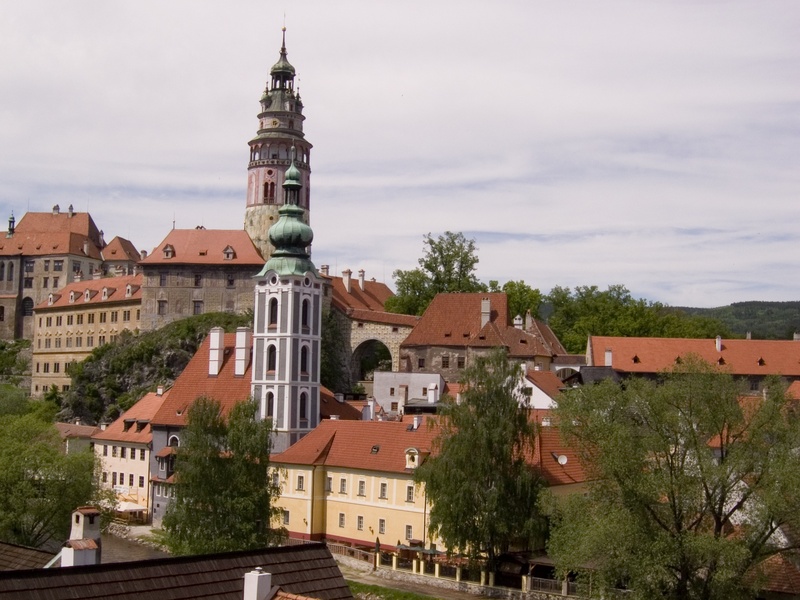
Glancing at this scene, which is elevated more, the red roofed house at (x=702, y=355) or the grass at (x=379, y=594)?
the red roofed house at (x=702, y=355)

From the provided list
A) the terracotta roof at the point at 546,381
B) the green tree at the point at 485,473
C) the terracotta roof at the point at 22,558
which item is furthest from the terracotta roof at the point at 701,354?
the terracotta roof at the point at 22,558

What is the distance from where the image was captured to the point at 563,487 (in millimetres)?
38281

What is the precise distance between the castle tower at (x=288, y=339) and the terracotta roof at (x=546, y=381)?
1203 cm

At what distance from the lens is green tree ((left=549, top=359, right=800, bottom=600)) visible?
81.8 ft

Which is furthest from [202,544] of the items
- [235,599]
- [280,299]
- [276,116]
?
[276,116]

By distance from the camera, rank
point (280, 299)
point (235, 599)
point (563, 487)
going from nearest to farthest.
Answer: point (235, 599), point (563, 487), point (280, 299)

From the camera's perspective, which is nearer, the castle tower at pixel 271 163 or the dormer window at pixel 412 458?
the dormer window at pixel 412 458


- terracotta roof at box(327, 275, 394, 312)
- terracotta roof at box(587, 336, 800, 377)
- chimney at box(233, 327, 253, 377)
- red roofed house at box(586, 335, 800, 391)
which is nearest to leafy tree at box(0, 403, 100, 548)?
chimney at box(233, 327, 253, 377)

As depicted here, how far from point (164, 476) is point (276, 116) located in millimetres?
38578

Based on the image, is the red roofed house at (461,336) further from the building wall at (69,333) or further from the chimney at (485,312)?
the building wall at (69,333)

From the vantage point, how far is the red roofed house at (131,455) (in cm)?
5041

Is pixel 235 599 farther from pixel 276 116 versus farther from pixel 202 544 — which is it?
pixel 276 116

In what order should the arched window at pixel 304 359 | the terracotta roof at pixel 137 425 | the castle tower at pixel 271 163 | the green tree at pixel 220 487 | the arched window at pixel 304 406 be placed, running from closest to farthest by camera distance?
the green tree at pixel 220 487
the arched window at pixel 304 406
the arched window at pixel 304 359
the terracotta roof at pixel 137 425
the castle tower at pixel 271 163

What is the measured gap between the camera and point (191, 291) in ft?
256
